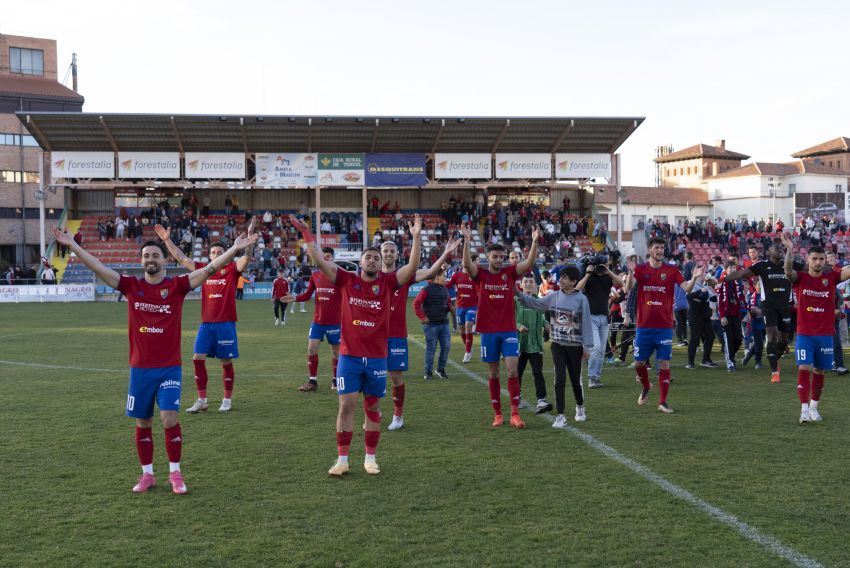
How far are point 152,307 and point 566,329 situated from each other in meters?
4.76

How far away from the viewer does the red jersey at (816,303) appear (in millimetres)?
9508

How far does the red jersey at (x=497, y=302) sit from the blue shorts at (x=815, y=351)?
138 inches

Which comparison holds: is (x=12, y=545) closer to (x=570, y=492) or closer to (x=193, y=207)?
(x=570, y=492)

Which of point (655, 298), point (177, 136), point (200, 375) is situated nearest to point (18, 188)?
point (177, 136)

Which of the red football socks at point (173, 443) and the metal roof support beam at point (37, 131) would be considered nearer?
the red football socks at point (173, 443)

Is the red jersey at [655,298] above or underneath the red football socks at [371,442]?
above

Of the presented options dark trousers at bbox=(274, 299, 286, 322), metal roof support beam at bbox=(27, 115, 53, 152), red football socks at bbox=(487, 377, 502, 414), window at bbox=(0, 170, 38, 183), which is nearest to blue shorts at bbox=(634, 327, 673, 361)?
red football socks at bbox=(487, 377, 502, 414)

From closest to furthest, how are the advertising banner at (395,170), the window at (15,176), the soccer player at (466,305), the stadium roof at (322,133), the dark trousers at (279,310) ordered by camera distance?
the soccer player at (466,305) → the dark trousers at (279,310) → the stadium roof at (322,133) → the advertising banner at (395,170) → the window at (15,176)

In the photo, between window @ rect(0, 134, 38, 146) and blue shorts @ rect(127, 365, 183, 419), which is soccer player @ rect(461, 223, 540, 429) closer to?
blue shorts @ rect(127, 365, 183, 419)

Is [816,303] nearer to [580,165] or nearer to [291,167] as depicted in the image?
[580,165]

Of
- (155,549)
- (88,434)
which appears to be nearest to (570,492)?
(155,549)

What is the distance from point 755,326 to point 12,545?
500 inches

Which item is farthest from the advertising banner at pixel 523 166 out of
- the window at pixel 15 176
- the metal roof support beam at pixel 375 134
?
the window at pixel 15 176

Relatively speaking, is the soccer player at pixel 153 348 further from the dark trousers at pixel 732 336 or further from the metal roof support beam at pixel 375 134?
the metal roof support beam at pixel 375 134
